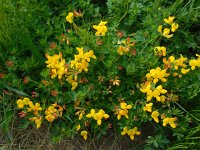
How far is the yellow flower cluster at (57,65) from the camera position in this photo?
216cm

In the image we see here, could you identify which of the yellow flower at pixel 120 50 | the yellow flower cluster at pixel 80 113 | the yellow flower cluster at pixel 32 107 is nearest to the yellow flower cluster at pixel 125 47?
the yellow flower at pixel 120 50

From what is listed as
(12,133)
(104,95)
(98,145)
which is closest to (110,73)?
(104,95)

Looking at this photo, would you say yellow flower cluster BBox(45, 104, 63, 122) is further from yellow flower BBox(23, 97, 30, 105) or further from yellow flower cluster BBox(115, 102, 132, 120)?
yellow flower cluster BBox(115, 102, 132, 120)

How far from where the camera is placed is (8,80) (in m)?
2.37

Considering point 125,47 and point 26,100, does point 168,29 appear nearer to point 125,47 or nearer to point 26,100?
point 125,47

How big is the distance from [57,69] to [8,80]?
366 millimetres

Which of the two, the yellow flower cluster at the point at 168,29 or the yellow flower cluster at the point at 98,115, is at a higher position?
the yellow flower cluster at the point at 168,29

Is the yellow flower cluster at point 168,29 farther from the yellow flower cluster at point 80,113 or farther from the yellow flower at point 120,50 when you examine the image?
the yellow flower cluster at point 80,113

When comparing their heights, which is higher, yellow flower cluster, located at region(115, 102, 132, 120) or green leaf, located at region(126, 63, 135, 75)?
green leaf, located at region(126, 63, 135, 75)

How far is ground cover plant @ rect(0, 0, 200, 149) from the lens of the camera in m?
2.22

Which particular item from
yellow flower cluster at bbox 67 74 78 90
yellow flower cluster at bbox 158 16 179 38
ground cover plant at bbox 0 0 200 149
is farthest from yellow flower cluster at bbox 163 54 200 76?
yellow flower cluster at bbox 67 74 78 90

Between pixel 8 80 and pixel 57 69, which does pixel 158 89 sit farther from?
pixel 8 80

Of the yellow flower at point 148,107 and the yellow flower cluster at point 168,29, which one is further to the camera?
the yellow flower cluster at point 168,29

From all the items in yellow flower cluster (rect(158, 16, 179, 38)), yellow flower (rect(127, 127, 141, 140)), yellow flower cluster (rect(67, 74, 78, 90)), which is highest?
yellow flower cluster (rect(158, 16, 179, 38))
